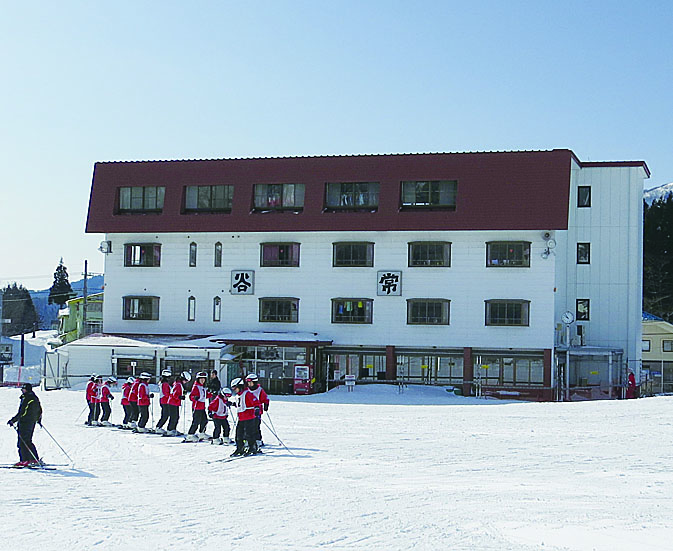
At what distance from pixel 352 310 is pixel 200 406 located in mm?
19027

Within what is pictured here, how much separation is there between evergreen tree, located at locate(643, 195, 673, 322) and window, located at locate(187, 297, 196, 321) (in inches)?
1470

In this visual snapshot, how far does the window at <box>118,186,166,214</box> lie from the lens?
134 ft

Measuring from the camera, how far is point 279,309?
38.8m

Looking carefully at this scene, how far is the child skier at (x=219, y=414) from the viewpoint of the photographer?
18594mm

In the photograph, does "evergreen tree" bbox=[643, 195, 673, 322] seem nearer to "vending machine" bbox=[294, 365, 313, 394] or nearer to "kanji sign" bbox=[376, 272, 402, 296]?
"kanji sign" bbox=[376, 272, 402, 296]

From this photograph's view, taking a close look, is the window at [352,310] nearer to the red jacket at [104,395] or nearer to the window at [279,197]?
the window at [279,197]

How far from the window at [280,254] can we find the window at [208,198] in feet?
9.18

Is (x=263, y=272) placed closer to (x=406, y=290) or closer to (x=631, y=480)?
(x=406, y=290)

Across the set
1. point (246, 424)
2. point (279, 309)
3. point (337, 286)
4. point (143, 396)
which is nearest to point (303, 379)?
point (279, 309)

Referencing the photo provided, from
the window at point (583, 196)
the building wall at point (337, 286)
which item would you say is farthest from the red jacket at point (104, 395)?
the window at point (583, 196)

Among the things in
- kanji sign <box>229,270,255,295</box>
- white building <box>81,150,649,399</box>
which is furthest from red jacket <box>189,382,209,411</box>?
kanji sign <box>229,270,255,295</box>

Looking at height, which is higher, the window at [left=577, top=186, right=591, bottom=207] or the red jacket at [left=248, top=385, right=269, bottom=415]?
the window at [left=577, top=186, right=591, bottom=207]

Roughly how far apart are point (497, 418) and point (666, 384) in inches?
916

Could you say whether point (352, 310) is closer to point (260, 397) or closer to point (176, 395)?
point (176, 395)
